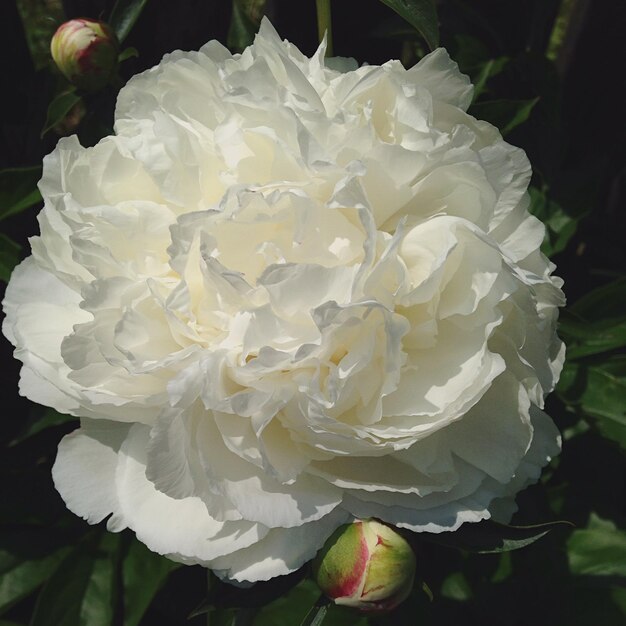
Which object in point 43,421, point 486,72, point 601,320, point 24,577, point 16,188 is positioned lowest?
point 24,577

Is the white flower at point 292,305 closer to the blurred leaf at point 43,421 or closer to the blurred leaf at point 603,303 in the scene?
the blurred leaf at point 43,421

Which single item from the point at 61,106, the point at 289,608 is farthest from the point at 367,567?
the point at 61,106

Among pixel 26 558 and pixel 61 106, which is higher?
pixel 61 106

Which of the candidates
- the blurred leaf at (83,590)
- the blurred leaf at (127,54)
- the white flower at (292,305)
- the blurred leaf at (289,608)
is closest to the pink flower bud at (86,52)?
the blurred leaf at (127,54)

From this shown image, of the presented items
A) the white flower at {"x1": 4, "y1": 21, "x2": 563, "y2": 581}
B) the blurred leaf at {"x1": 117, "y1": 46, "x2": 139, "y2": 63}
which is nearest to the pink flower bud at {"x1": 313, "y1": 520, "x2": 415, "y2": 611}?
the white flower at {"x1": 4, "y1": 21, "x2": 563, "y2": 581}

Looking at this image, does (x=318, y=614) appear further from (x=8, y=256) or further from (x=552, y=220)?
(x=552, y=220)
